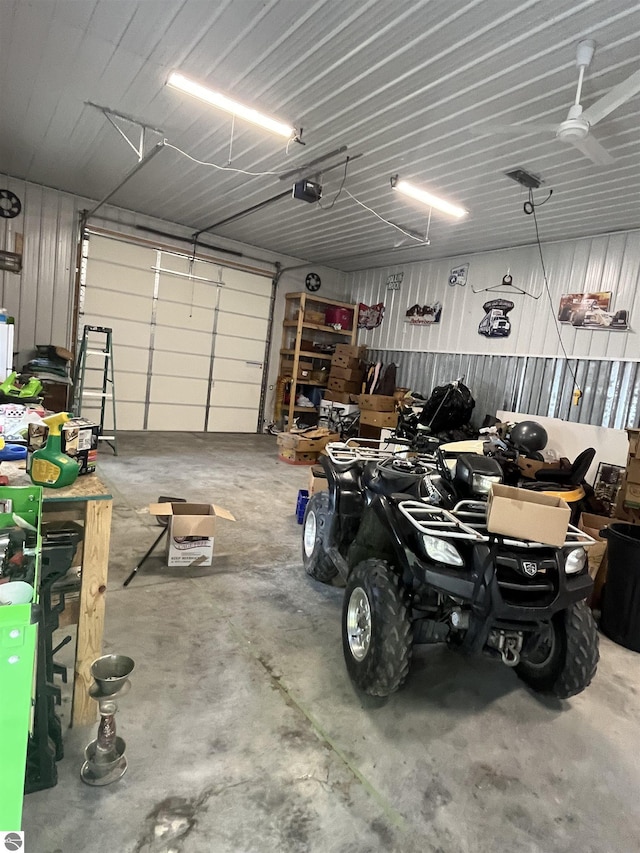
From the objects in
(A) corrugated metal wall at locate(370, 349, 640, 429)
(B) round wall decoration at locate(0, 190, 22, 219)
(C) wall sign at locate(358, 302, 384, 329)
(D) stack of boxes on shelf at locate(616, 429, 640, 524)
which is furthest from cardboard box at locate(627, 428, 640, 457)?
(B) round wall decoration at locate(0, 190, 22, 219)

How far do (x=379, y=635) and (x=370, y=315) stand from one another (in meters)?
8.62

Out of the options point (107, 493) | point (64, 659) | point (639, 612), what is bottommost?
point (64, 659)

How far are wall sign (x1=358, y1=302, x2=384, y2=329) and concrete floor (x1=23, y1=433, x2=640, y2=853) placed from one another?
758 centimetres

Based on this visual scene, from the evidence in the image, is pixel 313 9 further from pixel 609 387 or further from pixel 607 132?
pixel 609 387

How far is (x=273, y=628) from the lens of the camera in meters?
2.73

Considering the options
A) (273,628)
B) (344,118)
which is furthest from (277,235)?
(273,628)

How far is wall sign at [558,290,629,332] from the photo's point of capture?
6.01 metres

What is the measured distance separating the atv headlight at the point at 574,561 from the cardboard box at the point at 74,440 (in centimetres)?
204

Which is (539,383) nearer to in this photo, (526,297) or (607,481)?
(526,297)

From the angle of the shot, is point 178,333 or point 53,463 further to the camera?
point 178,333

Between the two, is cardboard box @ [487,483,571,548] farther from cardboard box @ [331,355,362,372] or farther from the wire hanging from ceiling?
cardboard box @ [331,355,362,372]

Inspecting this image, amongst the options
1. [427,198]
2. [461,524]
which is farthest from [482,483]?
[427,198]

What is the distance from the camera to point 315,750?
1879 mm

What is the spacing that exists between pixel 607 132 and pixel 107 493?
4.65 m
